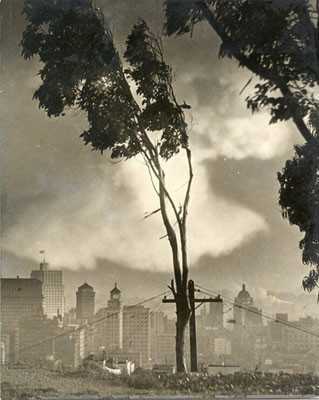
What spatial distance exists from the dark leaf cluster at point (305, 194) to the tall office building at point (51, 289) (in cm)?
99

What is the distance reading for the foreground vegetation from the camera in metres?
2.31

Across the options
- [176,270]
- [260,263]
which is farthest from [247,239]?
[176,270]

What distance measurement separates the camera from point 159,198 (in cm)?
243

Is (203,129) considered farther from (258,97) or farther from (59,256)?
(59,256)

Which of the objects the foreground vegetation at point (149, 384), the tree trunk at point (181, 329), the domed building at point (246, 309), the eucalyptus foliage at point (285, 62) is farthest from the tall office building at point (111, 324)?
the eucalyptus foliage at point (285, 62)

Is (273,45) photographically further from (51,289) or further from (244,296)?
(51,289)

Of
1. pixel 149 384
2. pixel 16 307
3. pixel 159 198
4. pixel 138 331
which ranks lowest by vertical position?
pixel 149 384

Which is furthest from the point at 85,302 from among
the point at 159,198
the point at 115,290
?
the point at 159,198

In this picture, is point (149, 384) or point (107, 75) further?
point (107, 75)

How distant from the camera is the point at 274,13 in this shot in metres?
2.37

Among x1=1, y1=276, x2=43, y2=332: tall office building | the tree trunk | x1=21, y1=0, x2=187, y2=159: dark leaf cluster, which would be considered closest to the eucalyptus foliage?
x1=21, y1=0, x2=187, y2=159: dark leaf cluster

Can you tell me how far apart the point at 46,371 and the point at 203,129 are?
3.95 ft

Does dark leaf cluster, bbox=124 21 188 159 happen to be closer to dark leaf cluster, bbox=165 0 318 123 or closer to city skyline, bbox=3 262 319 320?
dark leaf cluster, bbox=165 0 318 123

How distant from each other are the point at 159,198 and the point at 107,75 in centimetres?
57
